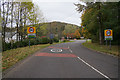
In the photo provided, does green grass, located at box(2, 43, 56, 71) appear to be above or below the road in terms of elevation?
above

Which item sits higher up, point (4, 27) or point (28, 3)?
Answer: point (28, 3)

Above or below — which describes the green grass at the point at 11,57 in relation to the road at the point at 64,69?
above

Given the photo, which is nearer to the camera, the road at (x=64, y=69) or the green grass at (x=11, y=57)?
the road at (x=64, y=69)

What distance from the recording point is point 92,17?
2567cm

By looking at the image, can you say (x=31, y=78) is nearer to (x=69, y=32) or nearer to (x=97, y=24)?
(x=97, y=24)

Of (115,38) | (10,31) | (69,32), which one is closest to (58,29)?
(69,32)

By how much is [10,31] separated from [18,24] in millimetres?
2302

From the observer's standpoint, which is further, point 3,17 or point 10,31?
point 10,31

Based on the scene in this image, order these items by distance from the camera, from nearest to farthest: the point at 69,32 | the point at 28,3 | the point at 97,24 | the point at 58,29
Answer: the point at 28,3 < the point at 97,24 < the point at 69,32 < the point at 58,29

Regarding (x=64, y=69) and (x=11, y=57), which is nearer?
(x=64, y=69)

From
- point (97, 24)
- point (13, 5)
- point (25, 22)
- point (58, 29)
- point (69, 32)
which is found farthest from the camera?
point (58, 29)

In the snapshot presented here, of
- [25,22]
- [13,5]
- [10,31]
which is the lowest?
[10,31]

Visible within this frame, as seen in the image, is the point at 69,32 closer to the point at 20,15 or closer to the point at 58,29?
the point at 58,29

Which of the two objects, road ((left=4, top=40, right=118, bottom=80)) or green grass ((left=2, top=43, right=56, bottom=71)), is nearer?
road ((left=4, top=40, right=118, bottom=80))
